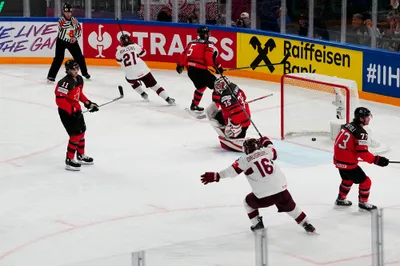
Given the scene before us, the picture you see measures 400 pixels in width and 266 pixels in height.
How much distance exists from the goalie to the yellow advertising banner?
294cm

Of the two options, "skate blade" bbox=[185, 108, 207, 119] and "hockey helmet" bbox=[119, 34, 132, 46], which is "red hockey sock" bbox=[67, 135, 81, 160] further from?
"hockey helmet" bbox=[119, 34, 132, 46]

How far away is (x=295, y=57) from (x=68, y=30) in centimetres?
338

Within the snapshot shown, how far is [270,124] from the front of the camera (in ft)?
41.7


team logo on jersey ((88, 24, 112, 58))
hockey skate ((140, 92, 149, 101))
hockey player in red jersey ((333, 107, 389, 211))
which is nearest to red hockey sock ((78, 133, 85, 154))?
hockey player in red jersey ((333, 107, 389, 211))

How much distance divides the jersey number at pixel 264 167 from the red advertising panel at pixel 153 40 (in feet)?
27.2

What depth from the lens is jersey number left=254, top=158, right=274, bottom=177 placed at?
25.6 feet

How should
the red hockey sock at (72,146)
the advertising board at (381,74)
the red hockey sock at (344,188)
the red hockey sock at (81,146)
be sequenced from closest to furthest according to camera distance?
the red hockey sock at (344,188), the red hockey sock at (72,146), the red hockey sock at (81,146), the advertising board at (381,74)

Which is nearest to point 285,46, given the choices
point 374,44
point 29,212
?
point 374,44

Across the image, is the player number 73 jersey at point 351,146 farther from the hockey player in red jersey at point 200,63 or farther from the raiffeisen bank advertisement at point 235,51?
the raiffeisen bank advertisement at point 235,51

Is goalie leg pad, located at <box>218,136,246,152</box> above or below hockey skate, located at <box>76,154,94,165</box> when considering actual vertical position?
above

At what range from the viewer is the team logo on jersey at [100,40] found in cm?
1705

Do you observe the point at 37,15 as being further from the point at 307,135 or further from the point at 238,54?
the point at 307,135

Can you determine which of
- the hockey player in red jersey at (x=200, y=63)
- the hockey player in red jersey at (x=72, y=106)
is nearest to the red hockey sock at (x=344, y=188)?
the hockey player in red jersey at (x=72, y=106)

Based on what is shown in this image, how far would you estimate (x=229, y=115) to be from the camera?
35.7 ft
